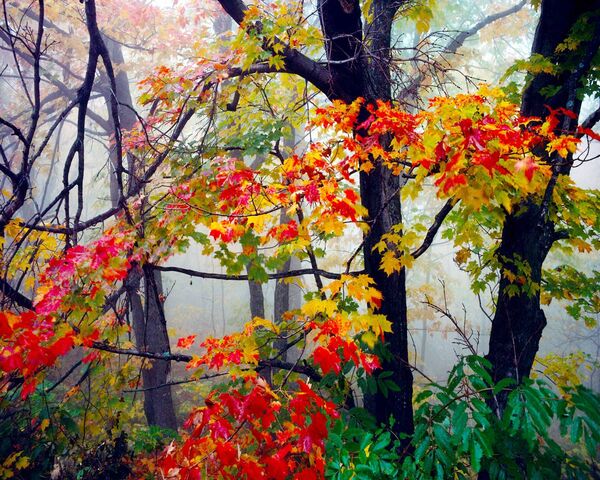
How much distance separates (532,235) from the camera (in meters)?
3.77

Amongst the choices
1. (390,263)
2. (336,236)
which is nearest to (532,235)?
(390,263)

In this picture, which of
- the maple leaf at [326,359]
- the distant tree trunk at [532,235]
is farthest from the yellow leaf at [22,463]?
the distant tree trunk at [532,235]

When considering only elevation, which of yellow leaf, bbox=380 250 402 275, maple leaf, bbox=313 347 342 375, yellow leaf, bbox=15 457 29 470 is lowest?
yellow leaf, bbox=15 457 29 470

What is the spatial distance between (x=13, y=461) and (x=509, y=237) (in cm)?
625

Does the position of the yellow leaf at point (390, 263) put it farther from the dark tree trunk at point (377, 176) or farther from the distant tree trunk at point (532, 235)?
the distant tree trunk at point (532, 235)

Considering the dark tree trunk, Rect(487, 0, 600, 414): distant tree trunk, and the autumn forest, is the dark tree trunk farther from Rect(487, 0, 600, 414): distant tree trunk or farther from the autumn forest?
Rect(487, 0, 600, 414): distant tree trunk

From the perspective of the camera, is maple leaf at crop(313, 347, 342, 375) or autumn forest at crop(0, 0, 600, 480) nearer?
autumn forest at crop(0, 0, 600, 480)

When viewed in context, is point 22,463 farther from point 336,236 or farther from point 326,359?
point 336,236

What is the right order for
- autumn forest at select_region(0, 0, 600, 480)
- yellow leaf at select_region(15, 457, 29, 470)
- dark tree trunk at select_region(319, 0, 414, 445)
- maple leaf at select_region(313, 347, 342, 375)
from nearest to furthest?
autumn forest at select_region(0, 0, 600, 480)
maple leaf at select_region(313, 347, 342, 375)
dark tree trunk at select_region(319, 0, 414, 445)
yellow leaf at select_region(15, 457, 29, 470)

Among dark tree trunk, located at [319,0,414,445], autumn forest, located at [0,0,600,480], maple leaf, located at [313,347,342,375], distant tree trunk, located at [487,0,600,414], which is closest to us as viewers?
autumn forest, located at [0,0,600,480]

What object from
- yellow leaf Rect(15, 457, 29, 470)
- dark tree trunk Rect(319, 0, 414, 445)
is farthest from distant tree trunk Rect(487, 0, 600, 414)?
yellow leaf Rect(15, 457, 29, 470)

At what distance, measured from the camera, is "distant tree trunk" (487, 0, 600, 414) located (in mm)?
3365

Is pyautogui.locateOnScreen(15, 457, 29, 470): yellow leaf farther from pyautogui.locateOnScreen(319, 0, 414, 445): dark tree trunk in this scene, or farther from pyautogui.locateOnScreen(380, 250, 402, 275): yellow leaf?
pyautogui.locateOnScreen(380, 250, 402, 275): yellow leaf

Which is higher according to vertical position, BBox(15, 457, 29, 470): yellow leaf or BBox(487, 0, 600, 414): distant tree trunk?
BBox(487, 0, 600, 414): distant tree trunk
